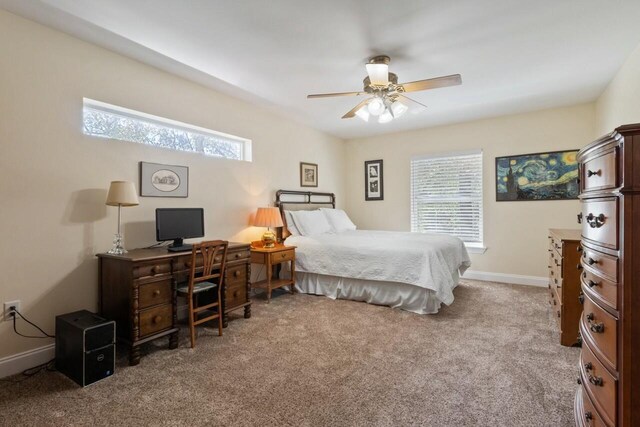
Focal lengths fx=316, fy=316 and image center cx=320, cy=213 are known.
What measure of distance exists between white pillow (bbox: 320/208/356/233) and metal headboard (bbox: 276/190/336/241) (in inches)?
11.5

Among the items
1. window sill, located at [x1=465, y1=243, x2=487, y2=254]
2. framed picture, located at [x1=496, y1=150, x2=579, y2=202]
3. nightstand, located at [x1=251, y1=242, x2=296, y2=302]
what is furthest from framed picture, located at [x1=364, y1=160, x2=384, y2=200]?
nightstand, located at [x1=251, y1=242, x2=296, y2=302]

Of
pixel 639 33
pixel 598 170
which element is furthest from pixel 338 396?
pixel 639 33

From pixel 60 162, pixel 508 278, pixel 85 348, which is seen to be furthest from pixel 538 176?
pixel 60 162

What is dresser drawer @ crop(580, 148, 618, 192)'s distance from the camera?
1.10 meters

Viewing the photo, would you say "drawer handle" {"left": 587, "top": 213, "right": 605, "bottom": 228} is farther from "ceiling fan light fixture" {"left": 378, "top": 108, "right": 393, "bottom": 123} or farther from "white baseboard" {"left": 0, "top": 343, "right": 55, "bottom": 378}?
"white baseboard" {"left": 0, "top": 343, "right": 55, "bottom": 378}

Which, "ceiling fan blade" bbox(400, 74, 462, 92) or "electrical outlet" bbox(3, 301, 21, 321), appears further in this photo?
"ceiling fan blade" bbox(400, 74, 462, 92)

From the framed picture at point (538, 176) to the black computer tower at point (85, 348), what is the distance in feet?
16.8

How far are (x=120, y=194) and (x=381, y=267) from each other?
267 centimetres

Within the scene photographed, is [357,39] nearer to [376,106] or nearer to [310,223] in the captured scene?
→ [376,106]

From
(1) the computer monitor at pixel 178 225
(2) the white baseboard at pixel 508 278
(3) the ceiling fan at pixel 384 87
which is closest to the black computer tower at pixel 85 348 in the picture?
(1) the computer monitor at pixel 178 225

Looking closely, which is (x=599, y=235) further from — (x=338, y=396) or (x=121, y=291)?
(x=121, y=291)

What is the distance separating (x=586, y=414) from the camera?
1.39m

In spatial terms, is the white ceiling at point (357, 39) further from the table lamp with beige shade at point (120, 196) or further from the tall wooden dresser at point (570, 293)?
the tall wooden dresser at point (570, 293)

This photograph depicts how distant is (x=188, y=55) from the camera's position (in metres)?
2.91
